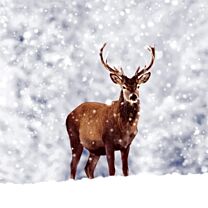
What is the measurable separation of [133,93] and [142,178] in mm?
1520

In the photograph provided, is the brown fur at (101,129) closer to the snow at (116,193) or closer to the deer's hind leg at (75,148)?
the deer's hind leg at (75,148)

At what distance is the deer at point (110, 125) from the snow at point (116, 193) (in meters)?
1.25

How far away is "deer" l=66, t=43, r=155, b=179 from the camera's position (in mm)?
7688

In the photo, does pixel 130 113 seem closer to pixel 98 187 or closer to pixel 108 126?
pixel 108 126

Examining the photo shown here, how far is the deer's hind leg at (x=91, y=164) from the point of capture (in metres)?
8.87

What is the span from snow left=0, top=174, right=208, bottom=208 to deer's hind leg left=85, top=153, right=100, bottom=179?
2.36 metres

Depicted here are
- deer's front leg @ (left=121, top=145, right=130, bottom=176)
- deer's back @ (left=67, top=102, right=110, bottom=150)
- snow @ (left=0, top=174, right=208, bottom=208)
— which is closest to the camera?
snow @ (left=0, top=174, right=208, bottom=208)

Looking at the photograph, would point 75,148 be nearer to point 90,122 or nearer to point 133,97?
point 90,122

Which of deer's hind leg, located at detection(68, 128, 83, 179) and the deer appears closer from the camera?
the deer

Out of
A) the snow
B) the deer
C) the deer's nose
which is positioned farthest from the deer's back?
the snow

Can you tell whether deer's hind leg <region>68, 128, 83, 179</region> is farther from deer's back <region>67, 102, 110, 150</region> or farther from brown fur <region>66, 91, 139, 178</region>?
deer's back <region>67, 102, 110, 150</region>

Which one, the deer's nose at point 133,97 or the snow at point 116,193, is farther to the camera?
the deer's nose at point 133,97

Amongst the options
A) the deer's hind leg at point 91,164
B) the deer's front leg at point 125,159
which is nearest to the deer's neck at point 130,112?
the deer's front leg at point 125,159

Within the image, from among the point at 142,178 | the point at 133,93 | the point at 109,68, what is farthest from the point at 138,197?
the point at 109,68
